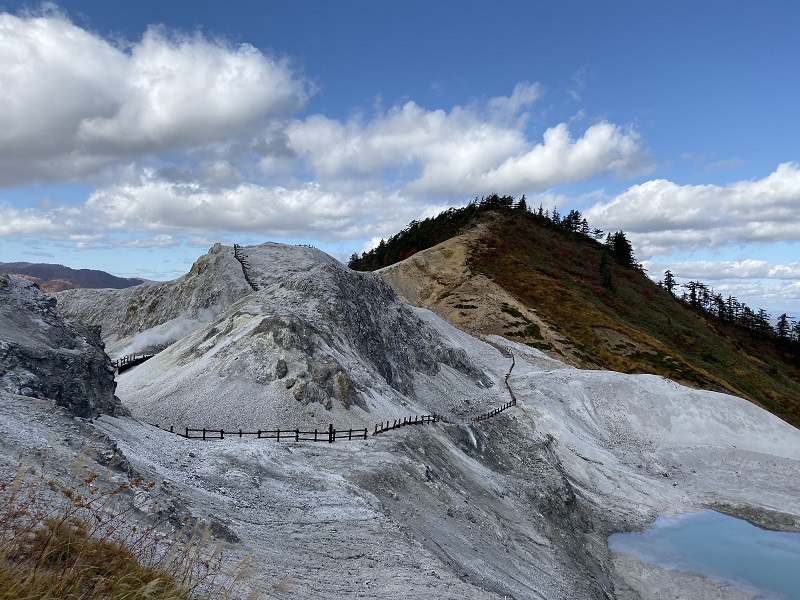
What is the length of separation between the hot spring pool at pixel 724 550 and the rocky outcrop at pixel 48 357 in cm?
3210

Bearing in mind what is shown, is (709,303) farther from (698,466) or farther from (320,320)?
(320,320)

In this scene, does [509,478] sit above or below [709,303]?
below

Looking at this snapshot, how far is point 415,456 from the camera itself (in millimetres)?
29484

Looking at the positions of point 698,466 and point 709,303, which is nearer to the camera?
point 698,466

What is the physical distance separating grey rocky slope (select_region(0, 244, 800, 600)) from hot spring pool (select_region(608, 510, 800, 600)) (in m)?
1.26

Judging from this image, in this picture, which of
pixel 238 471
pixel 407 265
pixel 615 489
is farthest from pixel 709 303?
pixel 238 471

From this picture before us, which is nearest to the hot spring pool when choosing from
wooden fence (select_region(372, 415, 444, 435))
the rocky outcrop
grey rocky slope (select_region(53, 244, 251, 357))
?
wooden fence (select_region(372, 415, 444, 435))

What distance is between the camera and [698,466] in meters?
50.7

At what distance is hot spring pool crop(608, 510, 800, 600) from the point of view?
3173 centimetres

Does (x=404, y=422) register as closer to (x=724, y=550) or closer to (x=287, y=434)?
(x=287, y=434)

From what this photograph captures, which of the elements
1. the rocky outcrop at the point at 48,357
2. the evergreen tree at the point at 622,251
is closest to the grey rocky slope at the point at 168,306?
the rocky outcrop at the point at 48,357

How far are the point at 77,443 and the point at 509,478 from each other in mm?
28258

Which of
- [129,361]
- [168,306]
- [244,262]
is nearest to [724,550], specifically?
[129,361]

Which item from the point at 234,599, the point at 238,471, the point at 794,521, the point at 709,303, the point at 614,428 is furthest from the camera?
the point at 709,303
